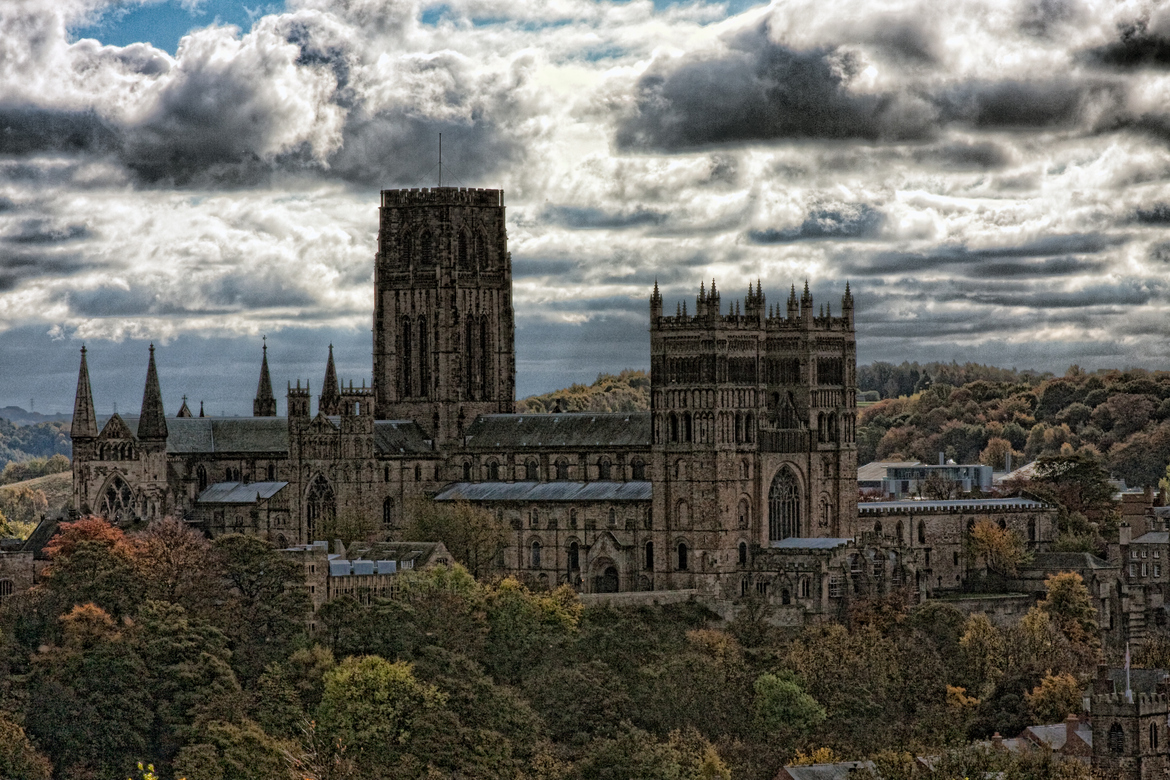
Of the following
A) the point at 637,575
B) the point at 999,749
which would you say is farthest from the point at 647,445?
the point at 999,749

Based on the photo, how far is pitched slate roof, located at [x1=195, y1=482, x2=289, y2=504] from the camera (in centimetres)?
14212

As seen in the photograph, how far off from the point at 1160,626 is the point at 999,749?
47.3 metres

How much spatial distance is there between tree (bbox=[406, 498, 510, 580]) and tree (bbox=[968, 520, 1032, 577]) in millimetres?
27430

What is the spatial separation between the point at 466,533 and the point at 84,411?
940 inches

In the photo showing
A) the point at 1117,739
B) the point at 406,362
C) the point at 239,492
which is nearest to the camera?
the point at 1117,739

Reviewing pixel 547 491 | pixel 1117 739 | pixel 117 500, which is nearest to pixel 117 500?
pixel 117 500

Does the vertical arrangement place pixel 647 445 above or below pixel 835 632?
above

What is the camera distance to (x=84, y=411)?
5507 inches

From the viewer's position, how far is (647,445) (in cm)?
13488

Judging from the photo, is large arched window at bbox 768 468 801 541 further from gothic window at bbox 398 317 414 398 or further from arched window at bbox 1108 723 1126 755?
arched window at bbox 1108 723 1126 755

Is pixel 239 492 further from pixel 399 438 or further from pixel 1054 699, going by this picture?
pixel 1054 699

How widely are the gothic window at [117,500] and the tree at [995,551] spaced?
48370 millimetres

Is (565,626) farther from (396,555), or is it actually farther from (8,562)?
(8,562)

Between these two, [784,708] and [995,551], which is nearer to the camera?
[784,708]
